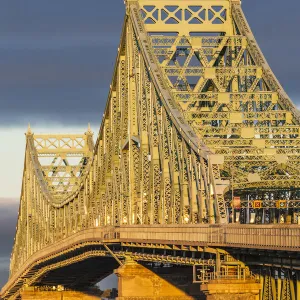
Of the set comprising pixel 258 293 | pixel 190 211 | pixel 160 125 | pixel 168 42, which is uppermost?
pixel 168 42

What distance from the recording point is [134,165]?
110 metres

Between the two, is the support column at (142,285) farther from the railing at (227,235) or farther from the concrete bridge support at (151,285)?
the railing at (227,235)

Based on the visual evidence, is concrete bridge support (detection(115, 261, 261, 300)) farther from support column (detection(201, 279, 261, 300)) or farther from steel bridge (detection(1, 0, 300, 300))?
support column (detection(201, 279, 261, 300))

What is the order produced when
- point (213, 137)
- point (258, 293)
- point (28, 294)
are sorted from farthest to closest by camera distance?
point (28, 294), point (213, 137), point (258, 293)

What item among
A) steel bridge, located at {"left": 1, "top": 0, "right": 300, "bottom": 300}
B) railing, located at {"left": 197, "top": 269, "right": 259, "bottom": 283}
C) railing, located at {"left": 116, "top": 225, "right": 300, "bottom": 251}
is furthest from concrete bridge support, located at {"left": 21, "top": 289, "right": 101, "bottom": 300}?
railing, located at {"left": 197, "top": 269, "right": 259, "bottom": 283}

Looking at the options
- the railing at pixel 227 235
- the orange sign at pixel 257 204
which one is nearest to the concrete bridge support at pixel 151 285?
the railing at pixel 227 235

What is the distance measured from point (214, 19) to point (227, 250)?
127 ft

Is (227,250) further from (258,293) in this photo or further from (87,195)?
(87,195)

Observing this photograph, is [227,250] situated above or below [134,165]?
below

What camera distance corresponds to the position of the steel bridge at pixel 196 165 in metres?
73.8

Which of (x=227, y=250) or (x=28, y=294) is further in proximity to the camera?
(x=28, y=294)

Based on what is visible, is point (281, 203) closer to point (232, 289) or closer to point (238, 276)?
point (238, 276)

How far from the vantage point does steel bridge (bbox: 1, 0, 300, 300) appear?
7375 centimetres

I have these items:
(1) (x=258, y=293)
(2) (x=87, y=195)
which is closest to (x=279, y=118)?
(1) (x=258, y=293)
